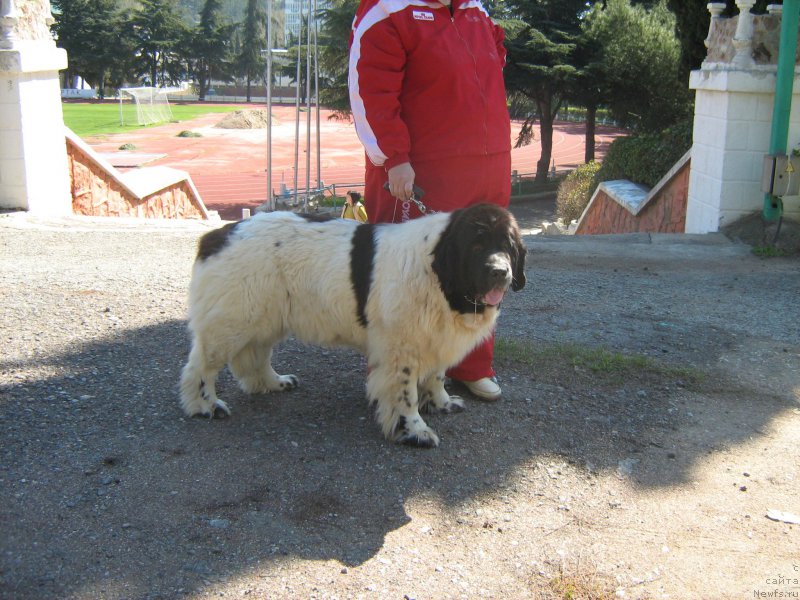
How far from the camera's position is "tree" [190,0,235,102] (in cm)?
9238

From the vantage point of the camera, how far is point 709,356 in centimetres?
534

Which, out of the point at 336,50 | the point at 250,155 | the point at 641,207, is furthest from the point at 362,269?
the point at 250,155

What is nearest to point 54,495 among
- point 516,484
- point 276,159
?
point 516,484

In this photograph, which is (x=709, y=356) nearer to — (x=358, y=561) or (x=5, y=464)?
(x=358, y=561)

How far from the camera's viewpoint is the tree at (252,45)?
315ft

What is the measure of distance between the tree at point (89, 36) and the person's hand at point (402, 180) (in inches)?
3479

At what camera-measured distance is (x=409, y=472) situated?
3.71 m

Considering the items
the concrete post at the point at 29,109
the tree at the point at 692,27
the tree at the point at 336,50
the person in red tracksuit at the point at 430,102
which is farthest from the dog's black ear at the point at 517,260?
the tree at the point at 336,50

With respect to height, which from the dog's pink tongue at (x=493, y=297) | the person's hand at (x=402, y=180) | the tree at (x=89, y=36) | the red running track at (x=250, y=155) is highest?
the tree at (x=89, y=36)

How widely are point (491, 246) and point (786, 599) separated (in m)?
1.81

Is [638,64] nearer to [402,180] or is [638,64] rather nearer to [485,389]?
[485,389]

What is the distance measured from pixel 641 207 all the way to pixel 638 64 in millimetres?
16720

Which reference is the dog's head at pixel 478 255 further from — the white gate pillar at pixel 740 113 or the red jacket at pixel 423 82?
the white gate pillar at pixel 740 113

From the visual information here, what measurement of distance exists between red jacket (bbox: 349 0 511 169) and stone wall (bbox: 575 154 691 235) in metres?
7.80
